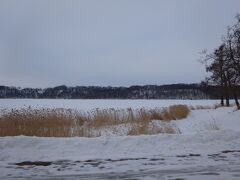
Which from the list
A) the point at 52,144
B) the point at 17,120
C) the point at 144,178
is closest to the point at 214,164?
the point at 144,178

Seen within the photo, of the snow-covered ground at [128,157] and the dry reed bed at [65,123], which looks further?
the dry reed bed at [65,123]

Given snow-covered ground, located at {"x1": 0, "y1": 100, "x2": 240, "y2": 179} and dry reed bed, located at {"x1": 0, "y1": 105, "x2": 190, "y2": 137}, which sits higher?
dry reed bed, located at {"x1": 0, "y1": 105, "x2": 190, "y2": 137}

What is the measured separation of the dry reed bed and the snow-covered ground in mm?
2498

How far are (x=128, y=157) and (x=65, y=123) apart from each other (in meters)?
7.18

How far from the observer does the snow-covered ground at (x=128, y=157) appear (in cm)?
757

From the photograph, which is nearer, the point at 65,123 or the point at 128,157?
the point at 128,157

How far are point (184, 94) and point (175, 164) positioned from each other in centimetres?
12017

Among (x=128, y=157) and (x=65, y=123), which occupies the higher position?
(x=65, y=123)

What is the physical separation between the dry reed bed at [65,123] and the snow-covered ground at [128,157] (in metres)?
2.50

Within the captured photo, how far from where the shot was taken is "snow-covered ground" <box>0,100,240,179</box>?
24.8 ft

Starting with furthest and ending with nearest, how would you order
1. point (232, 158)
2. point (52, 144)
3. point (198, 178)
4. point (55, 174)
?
point (52, 144)
point (232, 158)
point (55, 174)
point (198, 178)

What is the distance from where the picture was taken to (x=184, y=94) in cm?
12675

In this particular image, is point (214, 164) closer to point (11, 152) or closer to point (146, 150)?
point (146, 150)

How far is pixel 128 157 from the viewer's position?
30.8ft
